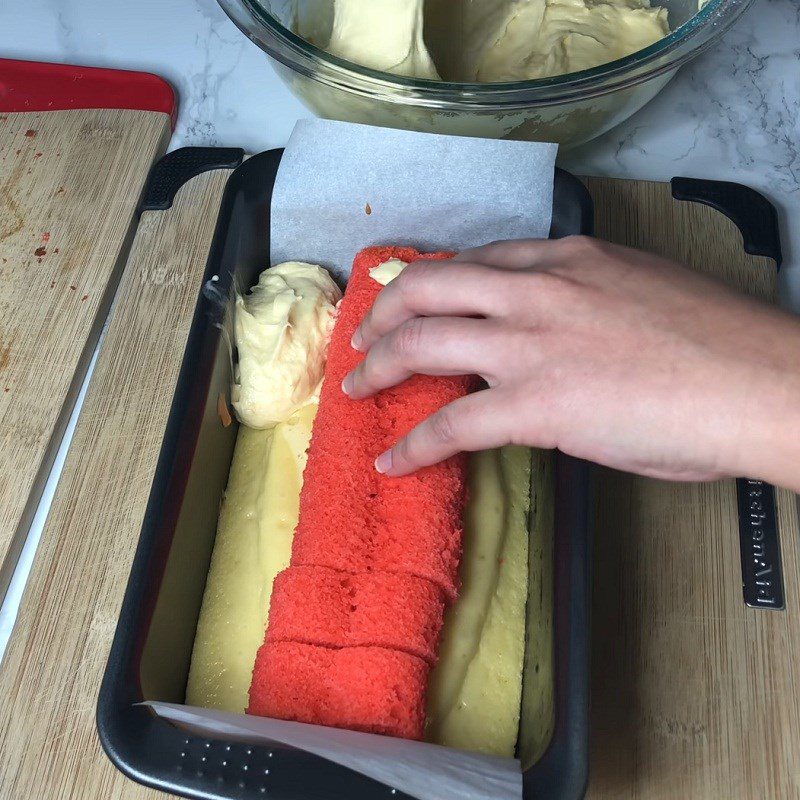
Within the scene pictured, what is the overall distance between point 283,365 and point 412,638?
307mm

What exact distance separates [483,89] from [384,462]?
1.29ft

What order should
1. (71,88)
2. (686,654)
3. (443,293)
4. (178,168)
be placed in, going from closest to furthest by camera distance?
(443,293)
(686,654)
(178,168)
(71,88)

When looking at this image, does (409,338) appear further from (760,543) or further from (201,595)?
(760,543)

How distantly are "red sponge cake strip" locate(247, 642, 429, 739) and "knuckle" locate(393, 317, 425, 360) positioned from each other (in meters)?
0.24

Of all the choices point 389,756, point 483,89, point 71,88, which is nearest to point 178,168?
point 71,88

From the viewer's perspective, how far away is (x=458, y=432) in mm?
→ 639

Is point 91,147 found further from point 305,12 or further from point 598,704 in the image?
point 598,704

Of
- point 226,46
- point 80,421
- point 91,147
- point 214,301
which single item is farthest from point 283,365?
point 226,46

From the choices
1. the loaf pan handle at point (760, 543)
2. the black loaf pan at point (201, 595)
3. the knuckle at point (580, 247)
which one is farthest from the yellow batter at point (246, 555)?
the loaf pan handle at point (760, 543)

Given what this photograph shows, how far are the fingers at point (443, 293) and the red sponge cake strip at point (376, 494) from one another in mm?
86

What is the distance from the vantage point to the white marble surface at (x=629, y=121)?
1111 millimetres

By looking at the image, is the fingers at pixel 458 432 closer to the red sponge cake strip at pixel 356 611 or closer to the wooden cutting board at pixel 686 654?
the red sponge cake strip at pixel 356 611

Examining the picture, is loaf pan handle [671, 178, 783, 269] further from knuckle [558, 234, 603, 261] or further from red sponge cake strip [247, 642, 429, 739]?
red sponge cake strip [247, 642, 429, 739]

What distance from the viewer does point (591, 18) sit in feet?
3.31
